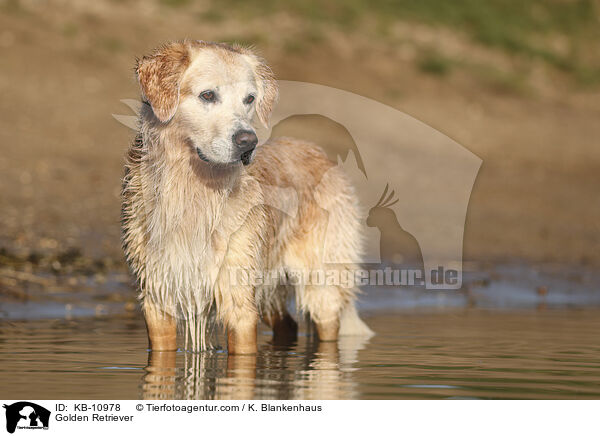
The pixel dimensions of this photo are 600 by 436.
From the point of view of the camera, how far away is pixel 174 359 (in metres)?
7.34

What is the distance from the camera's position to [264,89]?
297 inches

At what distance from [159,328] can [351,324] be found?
84.8 inches

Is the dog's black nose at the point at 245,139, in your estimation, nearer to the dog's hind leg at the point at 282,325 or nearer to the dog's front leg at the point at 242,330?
the dog's front leg at the point at 242,330

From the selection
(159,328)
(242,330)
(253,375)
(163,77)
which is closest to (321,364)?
(242,330)

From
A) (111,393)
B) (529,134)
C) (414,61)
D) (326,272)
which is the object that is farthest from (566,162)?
(111,393)

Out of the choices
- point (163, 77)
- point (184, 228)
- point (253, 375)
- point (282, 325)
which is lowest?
point (253, 375)

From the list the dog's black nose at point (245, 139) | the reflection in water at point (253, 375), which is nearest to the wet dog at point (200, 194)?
the dog's black nose at point (245, 139)

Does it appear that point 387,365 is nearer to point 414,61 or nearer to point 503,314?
point 503,314

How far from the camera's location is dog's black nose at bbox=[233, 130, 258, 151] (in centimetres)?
673

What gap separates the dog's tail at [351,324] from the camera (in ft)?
29.8

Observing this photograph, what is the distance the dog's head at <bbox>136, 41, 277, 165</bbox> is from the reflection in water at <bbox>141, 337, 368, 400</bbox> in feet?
4.54
